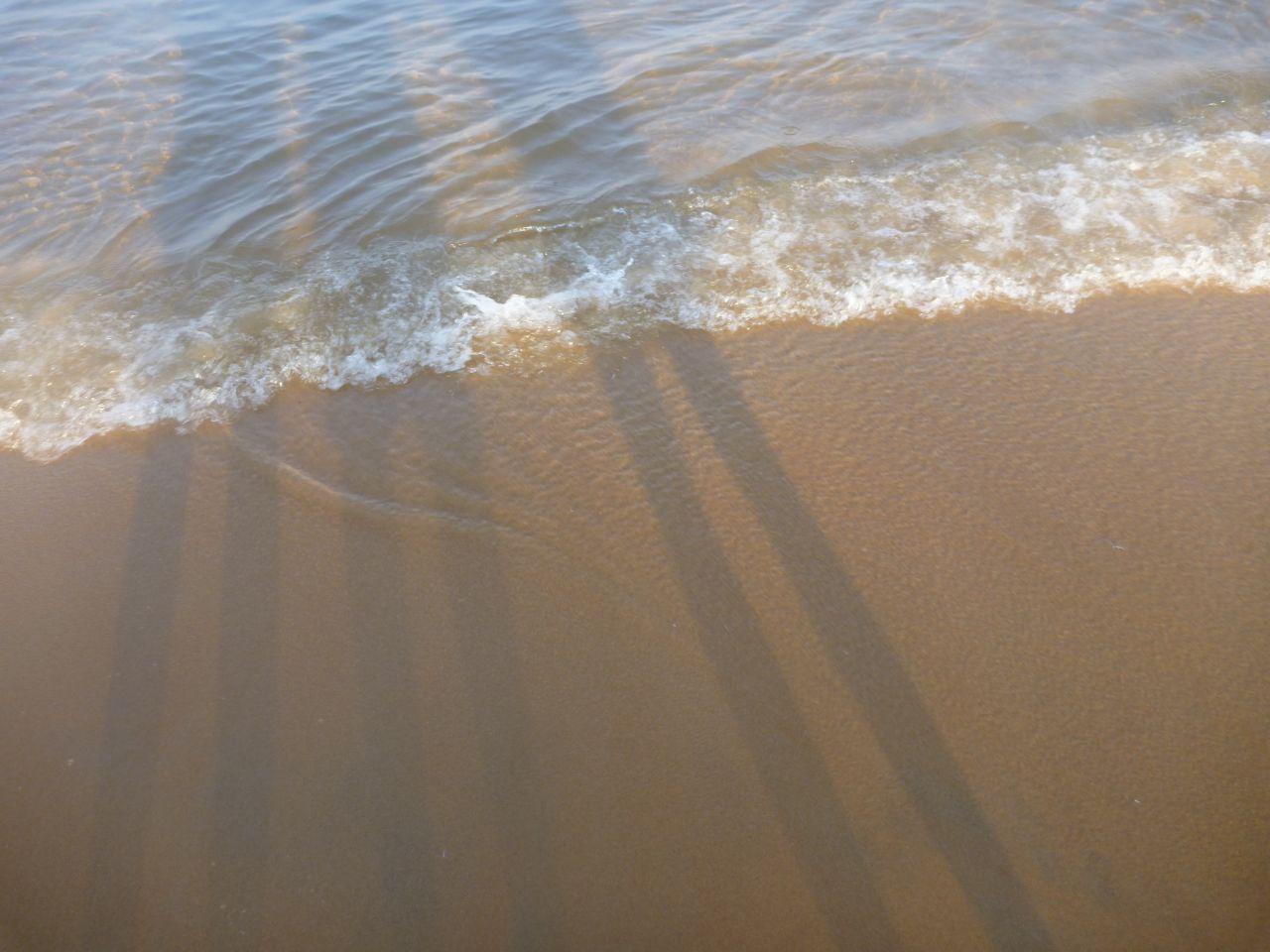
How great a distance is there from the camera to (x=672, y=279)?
4734mm

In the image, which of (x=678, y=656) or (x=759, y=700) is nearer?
(x=759, y=700)

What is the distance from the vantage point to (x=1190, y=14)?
691 cm

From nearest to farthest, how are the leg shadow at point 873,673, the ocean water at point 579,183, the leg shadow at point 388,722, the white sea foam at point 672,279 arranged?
the leg shadow at point 873,673 < the leg shadow at point 388,722 < the white sea foam at point 672,279 < the ocean water at point 579,183

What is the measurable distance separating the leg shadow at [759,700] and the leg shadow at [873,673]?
231 mm

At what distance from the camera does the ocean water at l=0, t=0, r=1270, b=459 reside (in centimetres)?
446

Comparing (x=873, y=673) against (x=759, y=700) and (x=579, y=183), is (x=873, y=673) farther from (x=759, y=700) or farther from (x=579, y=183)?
(x=579, y=183)

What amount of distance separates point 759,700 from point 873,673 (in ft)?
1.39

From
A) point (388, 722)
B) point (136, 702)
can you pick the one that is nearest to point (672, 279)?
point (388, 722)

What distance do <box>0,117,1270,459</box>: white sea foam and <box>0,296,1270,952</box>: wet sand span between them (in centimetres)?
31

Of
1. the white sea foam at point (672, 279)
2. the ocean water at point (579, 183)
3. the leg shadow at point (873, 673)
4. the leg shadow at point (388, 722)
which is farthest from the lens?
the ocean water at point (579, 183)

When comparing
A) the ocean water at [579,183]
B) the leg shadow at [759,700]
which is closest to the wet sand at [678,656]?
the leg shadow at [759,700]

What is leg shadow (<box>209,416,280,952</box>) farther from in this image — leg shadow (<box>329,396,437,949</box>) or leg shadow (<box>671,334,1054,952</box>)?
leg shadow (<box>671,334,1054,952</box>)

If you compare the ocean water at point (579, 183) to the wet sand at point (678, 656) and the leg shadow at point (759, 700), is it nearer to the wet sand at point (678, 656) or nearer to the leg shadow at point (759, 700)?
the wet sand at point (678, 656)

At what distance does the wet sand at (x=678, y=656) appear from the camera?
Answer: 2.47 m
